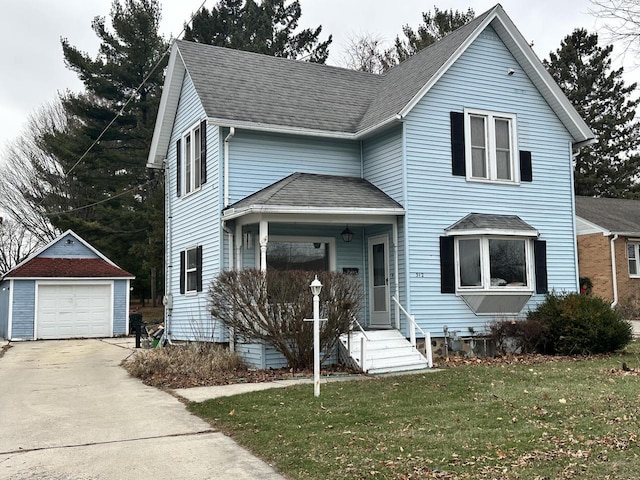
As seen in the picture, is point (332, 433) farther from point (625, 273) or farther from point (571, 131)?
point (625, 273)

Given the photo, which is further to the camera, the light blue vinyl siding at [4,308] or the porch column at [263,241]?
the light blue vinyl siding at [4,308]

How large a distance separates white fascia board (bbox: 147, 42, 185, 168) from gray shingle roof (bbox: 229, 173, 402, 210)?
4553mm

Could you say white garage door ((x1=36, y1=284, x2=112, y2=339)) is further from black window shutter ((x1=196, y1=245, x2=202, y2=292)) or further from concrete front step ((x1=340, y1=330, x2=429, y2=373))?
concrete front step ((x1=340, y1=330, x2=429, y2=373))

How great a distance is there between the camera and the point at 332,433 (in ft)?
22.7

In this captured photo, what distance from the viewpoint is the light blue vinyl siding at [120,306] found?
26531 millimetres

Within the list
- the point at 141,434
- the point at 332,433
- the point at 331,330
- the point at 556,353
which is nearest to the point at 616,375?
the point at 556,353

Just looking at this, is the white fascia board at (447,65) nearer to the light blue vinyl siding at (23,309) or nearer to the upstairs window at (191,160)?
the upstairs window at (191,160)

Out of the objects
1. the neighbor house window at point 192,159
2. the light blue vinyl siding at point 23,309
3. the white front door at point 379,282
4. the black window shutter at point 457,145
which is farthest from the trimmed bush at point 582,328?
the light blue vinyl siding at point 23,309

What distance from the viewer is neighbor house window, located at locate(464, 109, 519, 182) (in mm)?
14820

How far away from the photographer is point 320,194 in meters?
13.6

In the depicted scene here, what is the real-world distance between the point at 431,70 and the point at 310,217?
465cm

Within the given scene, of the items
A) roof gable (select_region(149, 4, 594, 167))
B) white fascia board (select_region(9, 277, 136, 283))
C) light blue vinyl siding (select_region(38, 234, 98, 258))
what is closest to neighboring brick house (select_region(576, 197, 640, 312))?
roof gable (select_region(149, 4, 594, 167))

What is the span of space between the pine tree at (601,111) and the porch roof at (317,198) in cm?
3025

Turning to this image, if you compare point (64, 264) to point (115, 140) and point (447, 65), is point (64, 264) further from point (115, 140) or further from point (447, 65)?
point (447, 65)
